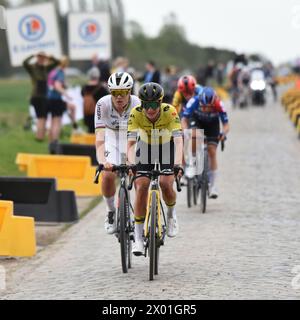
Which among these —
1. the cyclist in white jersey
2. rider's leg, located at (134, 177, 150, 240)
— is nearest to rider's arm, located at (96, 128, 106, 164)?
the cyclist in white jersey

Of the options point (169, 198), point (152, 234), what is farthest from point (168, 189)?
point (152, 234)

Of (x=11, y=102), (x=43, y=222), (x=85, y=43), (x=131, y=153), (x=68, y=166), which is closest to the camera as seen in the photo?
(x=131, y=153)

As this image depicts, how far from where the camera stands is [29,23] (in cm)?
2703

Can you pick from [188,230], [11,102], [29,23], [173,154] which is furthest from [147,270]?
[11,102]

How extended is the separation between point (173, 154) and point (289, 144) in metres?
17.8

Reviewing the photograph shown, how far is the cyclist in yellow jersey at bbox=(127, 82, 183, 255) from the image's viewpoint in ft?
35.2

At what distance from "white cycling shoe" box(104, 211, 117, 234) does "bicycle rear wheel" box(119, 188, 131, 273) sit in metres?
0.28

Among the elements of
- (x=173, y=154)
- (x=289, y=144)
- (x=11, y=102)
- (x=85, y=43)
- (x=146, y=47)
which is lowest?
(x=146, y=47)

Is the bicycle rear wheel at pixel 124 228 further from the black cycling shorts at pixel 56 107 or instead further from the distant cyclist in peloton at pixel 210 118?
the black cycling shorts at pixel 56 107

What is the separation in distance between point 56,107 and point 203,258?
447 inches

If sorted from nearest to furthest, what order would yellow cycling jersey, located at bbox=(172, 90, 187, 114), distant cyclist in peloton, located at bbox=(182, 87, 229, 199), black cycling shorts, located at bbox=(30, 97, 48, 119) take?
1. distant cyclist in peloton, located at bbox=(182, 87, 229, 199)
2. yellow cycling jersey, located at bbox=(172, 90, 187, 114)
3. black cycling shorts, located at bbox=(30, 97, 48, 119)

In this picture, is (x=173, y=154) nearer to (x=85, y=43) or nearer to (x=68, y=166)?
(x=68, y=166)

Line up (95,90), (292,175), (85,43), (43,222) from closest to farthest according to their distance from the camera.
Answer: (43,222) < (292,175) < (95,90) < (85,43)

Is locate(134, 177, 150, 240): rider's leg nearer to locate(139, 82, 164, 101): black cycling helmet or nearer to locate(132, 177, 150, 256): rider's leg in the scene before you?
locate(132, 177, 150, 256): rider's leg
